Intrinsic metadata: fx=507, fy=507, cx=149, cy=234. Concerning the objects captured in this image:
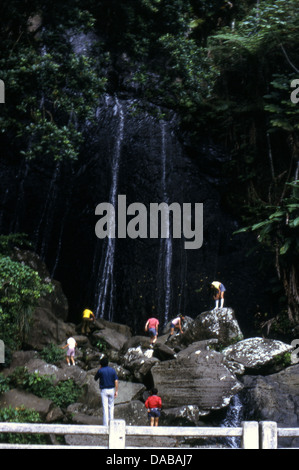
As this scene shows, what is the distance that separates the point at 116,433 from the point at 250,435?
161cm

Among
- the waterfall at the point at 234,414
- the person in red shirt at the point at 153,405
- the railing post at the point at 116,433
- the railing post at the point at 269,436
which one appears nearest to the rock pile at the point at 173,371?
the waterfall at the point at 234,414

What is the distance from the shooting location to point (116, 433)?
6133 mm

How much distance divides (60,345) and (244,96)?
12591 millimetres

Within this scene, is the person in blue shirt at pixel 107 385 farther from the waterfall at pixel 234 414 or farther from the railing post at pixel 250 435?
the railing post at pixel 250 435

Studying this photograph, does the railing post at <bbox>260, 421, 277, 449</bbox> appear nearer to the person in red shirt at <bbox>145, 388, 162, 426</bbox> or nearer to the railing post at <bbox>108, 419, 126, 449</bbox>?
the railing post at <bbox>108, 419, 126, 449</bbox>

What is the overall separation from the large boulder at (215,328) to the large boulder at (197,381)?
7.66 ft

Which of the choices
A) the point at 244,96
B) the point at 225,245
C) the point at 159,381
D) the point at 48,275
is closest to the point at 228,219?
the point at 225,245

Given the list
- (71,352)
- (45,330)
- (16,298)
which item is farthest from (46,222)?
(71,352)

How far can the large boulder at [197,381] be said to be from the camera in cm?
1273

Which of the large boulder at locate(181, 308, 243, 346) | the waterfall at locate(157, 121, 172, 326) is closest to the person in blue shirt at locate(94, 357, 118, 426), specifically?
the large boulder at locate(181, 308, 243, 346)

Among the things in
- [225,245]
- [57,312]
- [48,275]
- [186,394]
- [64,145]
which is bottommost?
[186,394]

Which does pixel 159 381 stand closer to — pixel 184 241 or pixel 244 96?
pixel 184 241

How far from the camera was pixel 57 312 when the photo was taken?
18.0m

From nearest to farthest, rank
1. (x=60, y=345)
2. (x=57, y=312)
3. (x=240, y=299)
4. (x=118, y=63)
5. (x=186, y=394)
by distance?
1. (x=186, y=394)
2. (x=60, y=345)
3. (x=57, y=312)
4. (x=240, y=299)
5. (x=118, y=63)
